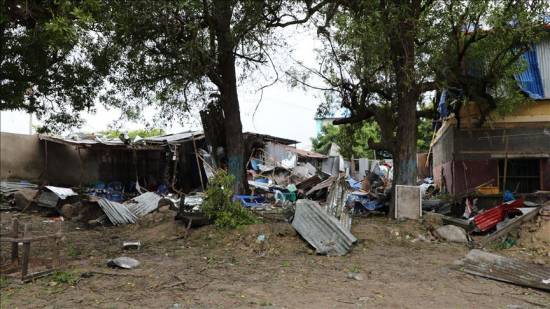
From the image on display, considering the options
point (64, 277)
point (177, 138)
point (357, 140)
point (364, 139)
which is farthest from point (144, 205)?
point (364, 139)

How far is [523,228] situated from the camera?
911cm

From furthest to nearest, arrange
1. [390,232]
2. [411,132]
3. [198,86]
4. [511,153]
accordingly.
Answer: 1. [511,153]
2. [198,86]
3. [411,132]
4. [390,232]

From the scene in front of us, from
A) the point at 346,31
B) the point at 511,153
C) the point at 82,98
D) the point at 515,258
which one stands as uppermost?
the point at 346,31

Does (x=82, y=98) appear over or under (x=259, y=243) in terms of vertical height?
over

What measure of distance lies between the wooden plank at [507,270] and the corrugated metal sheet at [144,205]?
29.2 ft

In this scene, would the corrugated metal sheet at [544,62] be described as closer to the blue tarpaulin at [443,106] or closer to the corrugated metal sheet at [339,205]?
the blue tarpaulin at [443,106]

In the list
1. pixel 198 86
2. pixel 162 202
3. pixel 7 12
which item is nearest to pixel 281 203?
pixel 162 202

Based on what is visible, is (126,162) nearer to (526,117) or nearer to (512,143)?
(512,143)

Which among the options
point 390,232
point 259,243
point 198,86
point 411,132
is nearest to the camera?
point 259,243

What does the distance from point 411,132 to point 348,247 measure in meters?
3.67

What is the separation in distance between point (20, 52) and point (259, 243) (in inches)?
214

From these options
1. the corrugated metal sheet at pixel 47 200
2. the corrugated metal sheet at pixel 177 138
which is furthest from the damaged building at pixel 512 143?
the corrugated metal sheet at pixel 47 200

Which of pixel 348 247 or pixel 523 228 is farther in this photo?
pixel 523 228

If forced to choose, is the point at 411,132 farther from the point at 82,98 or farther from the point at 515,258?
the point at 82,98
